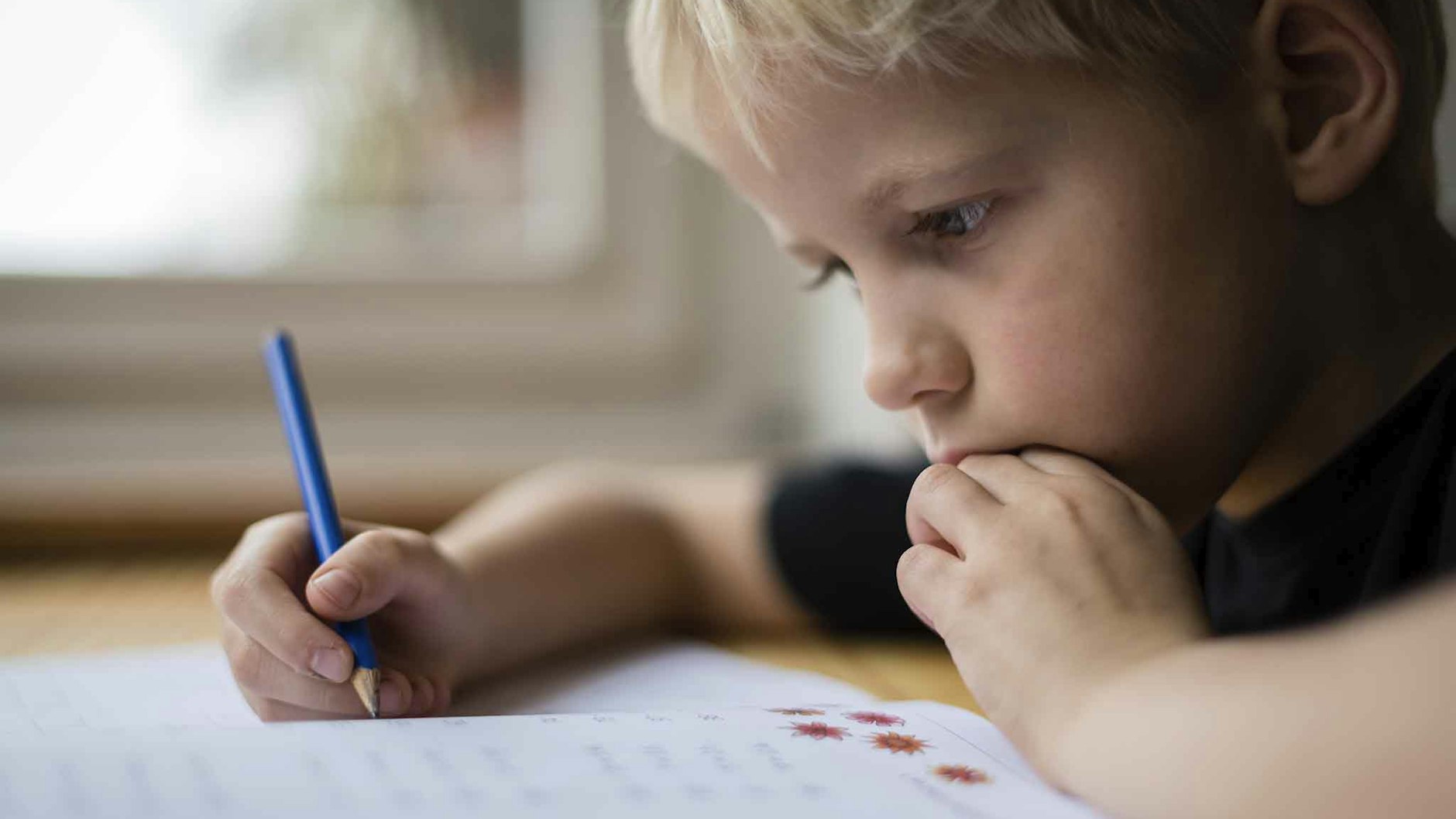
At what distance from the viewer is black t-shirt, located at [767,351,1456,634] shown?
44 centimetres

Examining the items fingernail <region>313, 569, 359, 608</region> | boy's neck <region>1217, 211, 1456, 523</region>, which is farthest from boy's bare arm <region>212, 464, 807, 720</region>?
boy's neck <region>1217, 211, 1456, 523</region>

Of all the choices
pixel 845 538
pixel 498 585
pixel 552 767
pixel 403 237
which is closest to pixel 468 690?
pixel 498 585

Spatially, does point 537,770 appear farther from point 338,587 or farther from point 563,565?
point 563,565

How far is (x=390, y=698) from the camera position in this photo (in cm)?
41

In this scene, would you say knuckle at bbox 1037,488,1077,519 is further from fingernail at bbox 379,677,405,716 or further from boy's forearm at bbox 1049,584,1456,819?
fingernail at bbox 379,677,405,716

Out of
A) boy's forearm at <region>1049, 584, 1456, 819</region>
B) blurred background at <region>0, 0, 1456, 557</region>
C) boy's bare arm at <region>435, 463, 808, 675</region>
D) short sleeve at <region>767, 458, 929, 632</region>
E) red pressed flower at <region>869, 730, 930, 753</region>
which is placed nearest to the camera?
boy's forearm at <region>1049, 584, 1456, 819</region>

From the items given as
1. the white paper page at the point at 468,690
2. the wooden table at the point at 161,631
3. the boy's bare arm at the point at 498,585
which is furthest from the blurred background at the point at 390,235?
the white paper page at the point at 468,690

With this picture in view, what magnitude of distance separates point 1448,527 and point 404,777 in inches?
12.6

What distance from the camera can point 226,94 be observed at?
4.02 feet

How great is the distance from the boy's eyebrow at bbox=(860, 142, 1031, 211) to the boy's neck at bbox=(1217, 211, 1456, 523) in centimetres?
13

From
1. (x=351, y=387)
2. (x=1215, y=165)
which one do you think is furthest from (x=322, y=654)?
(x=351, y=387)

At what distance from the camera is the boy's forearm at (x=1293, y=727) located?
241mm

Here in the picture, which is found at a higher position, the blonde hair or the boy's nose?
the blonde hair

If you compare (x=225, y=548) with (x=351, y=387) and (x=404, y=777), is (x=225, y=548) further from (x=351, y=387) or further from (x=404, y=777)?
(x=404, y=777)
